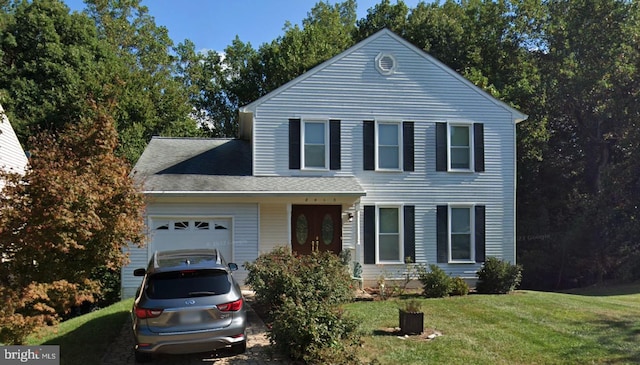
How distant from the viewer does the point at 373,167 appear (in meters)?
16.1

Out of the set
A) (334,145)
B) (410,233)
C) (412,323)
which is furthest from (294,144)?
(412,323)

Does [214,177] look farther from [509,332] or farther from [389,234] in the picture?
[509,332]

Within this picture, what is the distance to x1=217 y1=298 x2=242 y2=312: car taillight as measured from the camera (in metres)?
6.94

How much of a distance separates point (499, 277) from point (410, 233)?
3112 millimetres

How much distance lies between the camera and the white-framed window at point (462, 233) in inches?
644

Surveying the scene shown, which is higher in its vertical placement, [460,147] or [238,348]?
[460,147]

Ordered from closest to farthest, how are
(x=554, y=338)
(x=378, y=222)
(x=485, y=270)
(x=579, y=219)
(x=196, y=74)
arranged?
(x=554, y=338) → (x=485, y=270) → (x=378, y=222) → (x=579, y=219) → (x=196, y=74)

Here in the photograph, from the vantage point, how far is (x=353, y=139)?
16.1m

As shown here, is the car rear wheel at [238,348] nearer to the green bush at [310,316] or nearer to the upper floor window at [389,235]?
the green bush at [310,316]

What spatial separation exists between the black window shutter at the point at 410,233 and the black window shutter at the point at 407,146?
141 cm

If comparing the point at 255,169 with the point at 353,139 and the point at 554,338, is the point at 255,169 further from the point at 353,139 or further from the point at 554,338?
the point at 554,338

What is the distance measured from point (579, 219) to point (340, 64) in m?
15.6

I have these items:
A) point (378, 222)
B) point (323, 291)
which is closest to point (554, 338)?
point (323, 291)
